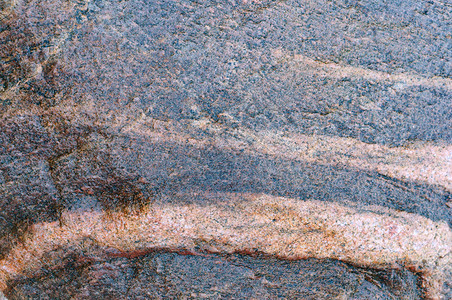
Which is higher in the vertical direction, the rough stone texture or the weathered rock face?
the weathered rock face

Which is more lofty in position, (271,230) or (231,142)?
(231,142)

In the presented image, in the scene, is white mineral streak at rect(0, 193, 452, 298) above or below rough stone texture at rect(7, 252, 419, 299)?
above

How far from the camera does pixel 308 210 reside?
753 millimetres

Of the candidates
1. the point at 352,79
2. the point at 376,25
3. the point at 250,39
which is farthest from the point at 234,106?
the point at 376,25

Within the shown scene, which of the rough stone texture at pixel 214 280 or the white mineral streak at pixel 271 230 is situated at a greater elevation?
the white mineral streak at pixel 271 230

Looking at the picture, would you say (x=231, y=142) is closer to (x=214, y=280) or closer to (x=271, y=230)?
(x=271, y=230)

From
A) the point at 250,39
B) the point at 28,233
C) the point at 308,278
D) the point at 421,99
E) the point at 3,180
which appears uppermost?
the point at 250,39

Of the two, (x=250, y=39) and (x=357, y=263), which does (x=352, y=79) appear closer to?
(x=250, y=39)

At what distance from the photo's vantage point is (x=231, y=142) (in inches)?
29.5

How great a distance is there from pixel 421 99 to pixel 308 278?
1.76 ft

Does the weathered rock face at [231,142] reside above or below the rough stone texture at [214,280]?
above

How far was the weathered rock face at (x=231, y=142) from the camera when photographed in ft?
2.41

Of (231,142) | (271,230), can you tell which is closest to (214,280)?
(271,230)

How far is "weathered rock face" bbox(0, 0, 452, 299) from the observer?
28.9 inches
